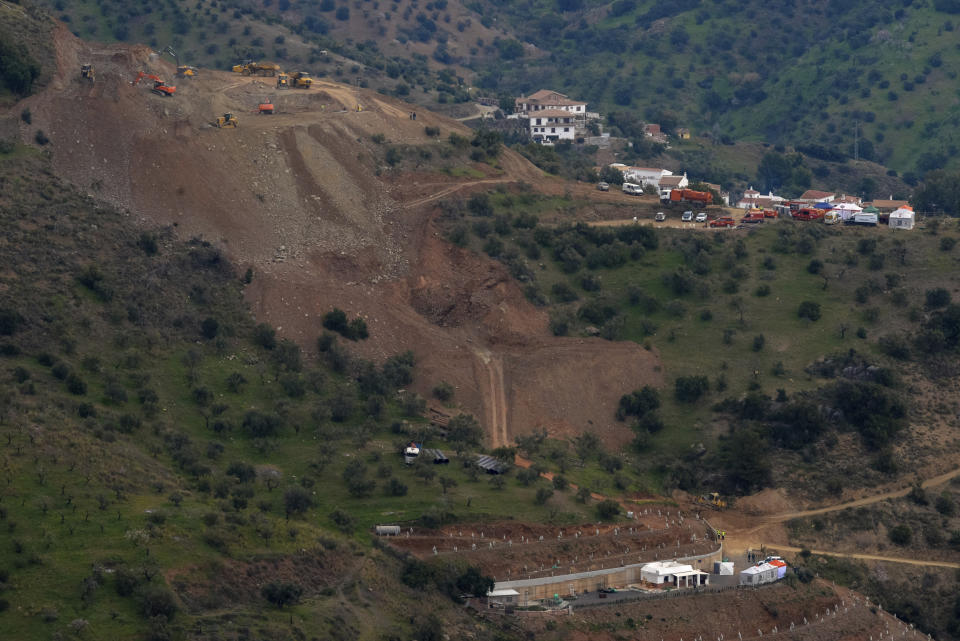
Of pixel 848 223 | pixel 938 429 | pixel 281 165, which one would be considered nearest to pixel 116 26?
pixel 281 165

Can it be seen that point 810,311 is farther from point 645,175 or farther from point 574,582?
point 645,175

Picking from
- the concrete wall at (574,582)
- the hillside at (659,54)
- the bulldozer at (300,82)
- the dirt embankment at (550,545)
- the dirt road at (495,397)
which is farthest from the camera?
the hillside at (659,54)

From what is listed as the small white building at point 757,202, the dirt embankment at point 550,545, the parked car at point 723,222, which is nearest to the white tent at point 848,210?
the parked car at point 723,222

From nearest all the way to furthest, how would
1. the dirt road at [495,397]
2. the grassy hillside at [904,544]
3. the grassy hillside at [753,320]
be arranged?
the grassy hillside at [904,544] < the dirt road at [495,397] < the grassy hillside at [753,320]

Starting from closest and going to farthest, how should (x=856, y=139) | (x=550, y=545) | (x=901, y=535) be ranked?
(x=550, y=545), (x=901, y=535), (x=856, y=139)

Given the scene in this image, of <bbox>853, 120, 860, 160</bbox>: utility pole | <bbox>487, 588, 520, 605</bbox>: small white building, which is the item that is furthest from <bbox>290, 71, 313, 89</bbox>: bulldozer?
<bbox>853, 120, 860, 160</bbox>: utility pole

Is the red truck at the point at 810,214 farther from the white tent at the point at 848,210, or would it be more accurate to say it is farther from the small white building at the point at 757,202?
the small white building at the point at 757,202

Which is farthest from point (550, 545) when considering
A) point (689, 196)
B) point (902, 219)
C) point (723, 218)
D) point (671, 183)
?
point (671, 183)

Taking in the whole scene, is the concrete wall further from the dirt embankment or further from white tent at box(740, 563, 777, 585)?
white tent at box(740, 563, 777, 585)
